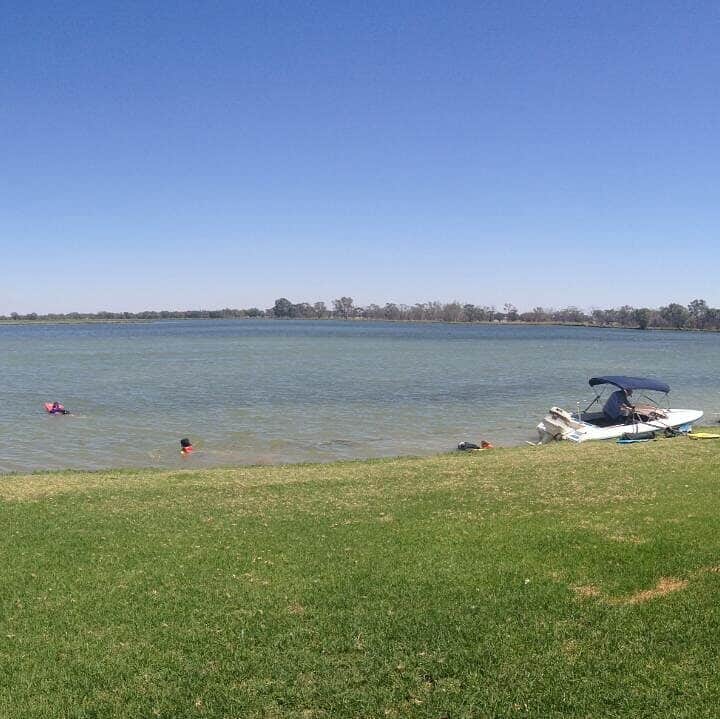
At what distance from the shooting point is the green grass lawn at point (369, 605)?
6.82 m

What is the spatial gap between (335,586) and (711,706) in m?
4.87

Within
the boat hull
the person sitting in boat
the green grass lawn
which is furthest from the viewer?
the person sitting in boat

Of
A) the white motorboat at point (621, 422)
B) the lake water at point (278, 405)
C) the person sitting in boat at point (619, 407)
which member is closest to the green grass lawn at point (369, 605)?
the lake water at point (278, 405)

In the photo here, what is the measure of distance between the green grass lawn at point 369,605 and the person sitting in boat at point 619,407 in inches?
668

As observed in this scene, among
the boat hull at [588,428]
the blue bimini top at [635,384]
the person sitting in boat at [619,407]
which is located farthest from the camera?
the person sitting in boat at [619,407]

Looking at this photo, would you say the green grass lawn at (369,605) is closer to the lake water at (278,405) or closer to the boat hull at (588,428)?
the lake water at (278,405)

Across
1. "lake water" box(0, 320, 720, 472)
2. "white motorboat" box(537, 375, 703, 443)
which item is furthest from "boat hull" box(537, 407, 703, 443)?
"lake water" box(0, 320, 720, 472)

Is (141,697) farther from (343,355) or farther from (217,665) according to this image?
(343,355)

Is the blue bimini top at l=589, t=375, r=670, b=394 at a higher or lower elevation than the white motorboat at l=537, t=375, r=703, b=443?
higher

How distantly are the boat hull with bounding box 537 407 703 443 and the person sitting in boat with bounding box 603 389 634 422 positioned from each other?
841 millimetres

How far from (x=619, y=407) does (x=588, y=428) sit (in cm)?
311

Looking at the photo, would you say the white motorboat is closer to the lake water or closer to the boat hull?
the boat hull

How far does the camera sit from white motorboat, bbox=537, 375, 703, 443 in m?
30.2

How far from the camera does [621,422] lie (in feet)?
105
